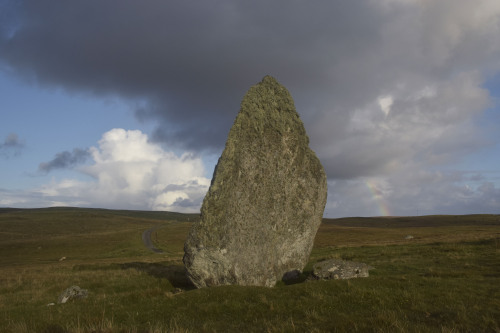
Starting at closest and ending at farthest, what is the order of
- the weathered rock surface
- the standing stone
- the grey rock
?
the standing stone → the grey rock → the weathered rock surface

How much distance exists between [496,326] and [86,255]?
217ft

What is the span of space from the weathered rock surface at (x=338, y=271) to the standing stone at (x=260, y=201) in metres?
2.76

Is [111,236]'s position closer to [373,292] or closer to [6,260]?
[6,260]

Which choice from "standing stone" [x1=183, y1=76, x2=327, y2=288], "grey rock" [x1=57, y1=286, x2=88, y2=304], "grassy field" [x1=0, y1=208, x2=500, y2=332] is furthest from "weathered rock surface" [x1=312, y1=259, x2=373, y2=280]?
"grey rock" [x1=57, y1=286, x2=88, y2=304]

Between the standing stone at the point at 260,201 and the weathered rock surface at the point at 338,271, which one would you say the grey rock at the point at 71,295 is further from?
the weathered rock surface at the point at 338,271

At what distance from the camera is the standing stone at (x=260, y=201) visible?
17.0 m

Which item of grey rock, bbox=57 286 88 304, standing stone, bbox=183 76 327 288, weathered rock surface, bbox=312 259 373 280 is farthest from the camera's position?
weathered rock surface, bbox=312 259 373 280

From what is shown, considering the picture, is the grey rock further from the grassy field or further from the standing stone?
the standing stone

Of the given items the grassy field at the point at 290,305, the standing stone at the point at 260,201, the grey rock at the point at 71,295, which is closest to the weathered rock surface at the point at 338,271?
the grassy field at the point at 290,305

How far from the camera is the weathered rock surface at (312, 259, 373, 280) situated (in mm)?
17516

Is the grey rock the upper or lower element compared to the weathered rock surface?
lower

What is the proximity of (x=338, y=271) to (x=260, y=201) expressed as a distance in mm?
5996

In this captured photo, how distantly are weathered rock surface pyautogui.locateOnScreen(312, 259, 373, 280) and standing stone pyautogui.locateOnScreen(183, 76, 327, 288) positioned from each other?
2764 mm

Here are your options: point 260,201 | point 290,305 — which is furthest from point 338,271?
point 290,305
